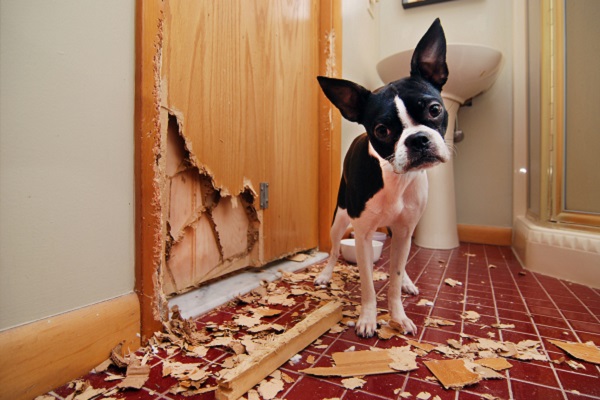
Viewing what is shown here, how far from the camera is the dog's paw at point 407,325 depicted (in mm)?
1002

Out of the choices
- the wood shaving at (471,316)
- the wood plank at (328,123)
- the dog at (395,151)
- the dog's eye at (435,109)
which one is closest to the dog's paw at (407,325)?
the dog at (395,151)

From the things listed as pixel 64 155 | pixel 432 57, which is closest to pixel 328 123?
pixel 432 57

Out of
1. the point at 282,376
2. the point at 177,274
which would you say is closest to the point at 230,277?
the point at 177,274

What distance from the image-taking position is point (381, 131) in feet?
3.01

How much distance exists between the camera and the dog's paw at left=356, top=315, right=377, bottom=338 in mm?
986

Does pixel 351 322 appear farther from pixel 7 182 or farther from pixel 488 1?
pixel 488 1

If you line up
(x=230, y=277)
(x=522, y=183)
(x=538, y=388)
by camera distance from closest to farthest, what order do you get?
(x=538, y=388), (x=230, y=277), (x=522, y=183)

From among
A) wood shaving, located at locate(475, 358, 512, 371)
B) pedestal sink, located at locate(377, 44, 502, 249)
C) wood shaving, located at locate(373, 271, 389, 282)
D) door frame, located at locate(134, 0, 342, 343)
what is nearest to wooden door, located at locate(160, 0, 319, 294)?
door frame, located at locate(134, 0, 342, 343)

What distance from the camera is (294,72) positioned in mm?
1716

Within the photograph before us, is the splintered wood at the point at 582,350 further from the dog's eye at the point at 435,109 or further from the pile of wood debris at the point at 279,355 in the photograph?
the dog's eye at the point at 435,109

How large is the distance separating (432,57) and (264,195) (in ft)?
2.86

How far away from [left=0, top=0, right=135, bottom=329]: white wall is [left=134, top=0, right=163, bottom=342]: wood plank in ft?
0.06

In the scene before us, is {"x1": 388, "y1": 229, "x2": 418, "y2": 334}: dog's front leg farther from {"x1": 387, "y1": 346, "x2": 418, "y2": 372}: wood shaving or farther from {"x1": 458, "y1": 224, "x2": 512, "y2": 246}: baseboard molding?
{"x1": 458, "y1": 224, "x2": 512, "y2": 246}: baseboard molding

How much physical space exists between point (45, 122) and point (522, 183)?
2650 mm
